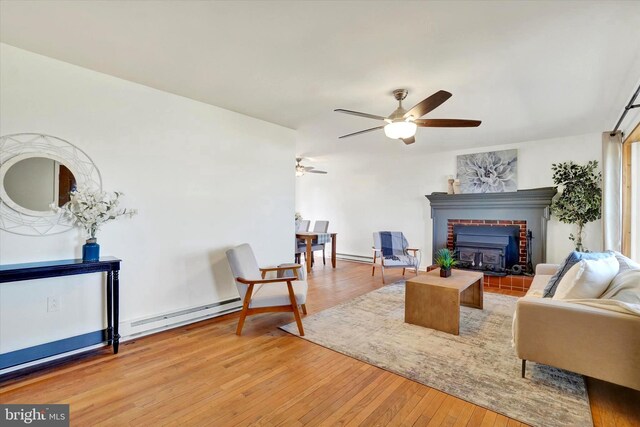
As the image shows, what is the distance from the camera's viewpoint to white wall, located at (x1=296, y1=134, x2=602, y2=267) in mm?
4883

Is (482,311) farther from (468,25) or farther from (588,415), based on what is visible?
(468,25)

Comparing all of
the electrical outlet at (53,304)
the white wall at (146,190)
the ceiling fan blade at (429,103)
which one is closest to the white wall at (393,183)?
the white wall at (146,190)

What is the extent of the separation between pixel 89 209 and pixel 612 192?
6.31 m

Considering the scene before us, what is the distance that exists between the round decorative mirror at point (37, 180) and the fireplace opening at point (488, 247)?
5.76m

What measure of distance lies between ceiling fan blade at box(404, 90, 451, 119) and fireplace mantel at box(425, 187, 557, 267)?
332cm

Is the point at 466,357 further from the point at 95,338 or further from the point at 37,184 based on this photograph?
the point at 37,184

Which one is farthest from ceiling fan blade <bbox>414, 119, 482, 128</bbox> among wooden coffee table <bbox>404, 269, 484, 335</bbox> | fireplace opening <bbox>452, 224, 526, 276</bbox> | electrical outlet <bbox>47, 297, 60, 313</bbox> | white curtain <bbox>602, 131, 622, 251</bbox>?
electrical outlet <bbox>47, 297, 60, 313</bbox>

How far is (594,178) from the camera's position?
4.55 meters

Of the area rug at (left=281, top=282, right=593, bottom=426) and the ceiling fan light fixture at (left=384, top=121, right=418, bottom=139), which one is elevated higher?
the ceiling fan light fixture at (left=384, top=121, right=418, bottom=139)

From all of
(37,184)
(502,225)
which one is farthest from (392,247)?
(37,184)

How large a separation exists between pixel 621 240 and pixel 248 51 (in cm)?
534

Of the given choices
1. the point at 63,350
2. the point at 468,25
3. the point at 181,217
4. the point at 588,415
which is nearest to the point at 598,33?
the point at 468,25

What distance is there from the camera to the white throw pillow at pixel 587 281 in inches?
82.7

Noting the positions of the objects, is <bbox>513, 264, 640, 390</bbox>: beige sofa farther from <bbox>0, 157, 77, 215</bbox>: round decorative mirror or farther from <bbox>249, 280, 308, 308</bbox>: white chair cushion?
<bbox>0, 157, 77, 215</bbox>: round decorative mirror
